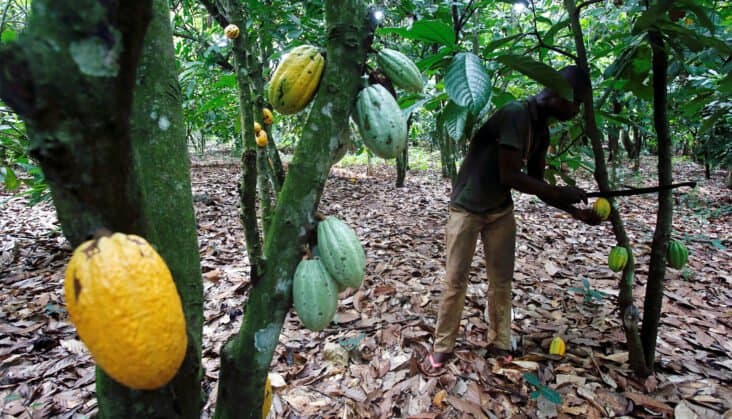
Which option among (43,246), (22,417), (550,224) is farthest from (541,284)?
(43,246)

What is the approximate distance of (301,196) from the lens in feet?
2.79

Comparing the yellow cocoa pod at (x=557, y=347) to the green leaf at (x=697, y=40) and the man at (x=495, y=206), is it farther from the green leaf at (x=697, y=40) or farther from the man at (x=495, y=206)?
the green leaf at (x=697, y=40)

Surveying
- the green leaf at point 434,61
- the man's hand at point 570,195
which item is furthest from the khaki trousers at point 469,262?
the green leaf at point 434,61

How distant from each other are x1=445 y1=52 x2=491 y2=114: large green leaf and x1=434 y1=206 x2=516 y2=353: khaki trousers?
1077mm

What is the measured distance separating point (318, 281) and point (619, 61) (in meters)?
1.66

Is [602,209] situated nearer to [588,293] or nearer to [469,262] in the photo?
[469,262]

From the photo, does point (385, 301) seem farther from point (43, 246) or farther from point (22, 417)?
point (43, 246)

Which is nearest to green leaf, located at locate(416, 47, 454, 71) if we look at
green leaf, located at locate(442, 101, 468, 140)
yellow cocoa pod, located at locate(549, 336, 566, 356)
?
green leaf, located at locate(442, 101, 468, 140)

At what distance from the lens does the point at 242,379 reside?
904 millimetres

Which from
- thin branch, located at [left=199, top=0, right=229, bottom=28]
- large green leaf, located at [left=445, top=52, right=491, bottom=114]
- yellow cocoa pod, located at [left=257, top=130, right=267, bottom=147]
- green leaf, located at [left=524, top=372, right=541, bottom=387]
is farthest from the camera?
thin branch, located at [left=199, top=0, right=229, bottom=28]

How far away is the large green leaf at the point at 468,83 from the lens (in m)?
1.00

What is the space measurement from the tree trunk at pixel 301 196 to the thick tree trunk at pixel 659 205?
1.22m

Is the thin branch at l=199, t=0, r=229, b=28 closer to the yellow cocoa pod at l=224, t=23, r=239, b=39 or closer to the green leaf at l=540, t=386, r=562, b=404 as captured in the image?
the yellow cocoa pod at l=224, t=23, r=239, b=39

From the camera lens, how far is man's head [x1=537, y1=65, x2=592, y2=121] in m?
1.43
